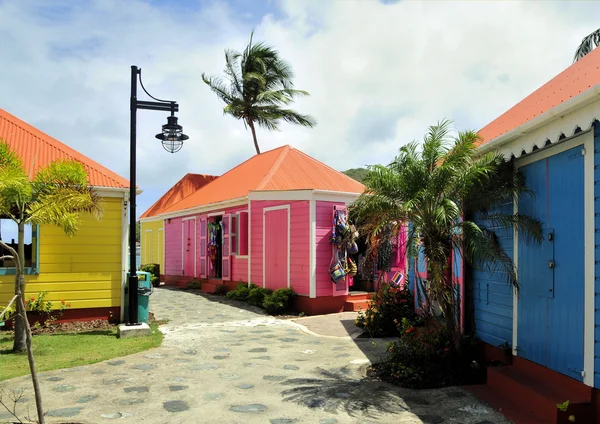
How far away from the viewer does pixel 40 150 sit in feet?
35.8

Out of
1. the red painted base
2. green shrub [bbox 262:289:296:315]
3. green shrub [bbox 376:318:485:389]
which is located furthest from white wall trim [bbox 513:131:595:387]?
green shrub [bbox 262:289:296:315]

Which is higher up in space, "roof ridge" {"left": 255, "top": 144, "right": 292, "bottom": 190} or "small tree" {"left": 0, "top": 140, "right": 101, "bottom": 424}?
"roof ridge" {"left": 255, "top": 144, "right": 292, "bottom": 190}

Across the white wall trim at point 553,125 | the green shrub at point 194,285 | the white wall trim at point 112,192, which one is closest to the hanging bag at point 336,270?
the white wall trim at point 112,192

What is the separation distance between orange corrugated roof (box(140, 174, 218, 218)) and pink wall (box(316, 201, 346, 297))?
428 inches

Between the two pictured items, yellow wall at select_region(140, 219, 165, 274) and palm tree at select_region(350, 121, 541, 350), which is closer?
palm tree at select_region(350, 121, 541, 350)

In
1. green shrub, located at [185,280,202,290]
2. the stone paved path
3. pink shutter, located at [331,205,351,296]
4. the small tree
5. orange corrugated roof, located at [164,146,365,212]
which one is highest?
orange corrugated roof, located at [164,146,365,212]

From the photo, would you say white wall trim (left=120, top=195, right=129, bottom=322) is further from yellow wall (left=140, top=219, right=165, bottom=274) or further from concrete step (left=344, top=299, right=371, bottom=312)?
yellow wall (left=140, top=219, right=165, bottom=274)

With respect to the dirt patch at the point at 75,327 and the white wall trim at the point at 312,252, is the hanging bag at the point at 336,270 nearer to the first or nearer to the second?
the white wall trim at the point at 312,252

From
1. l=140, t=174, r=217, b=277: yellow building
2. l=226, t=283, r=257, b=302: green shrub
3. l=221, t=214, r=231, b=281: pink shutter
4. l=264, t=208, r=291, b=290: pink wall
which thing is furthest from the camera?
l=140, t=174, r=217, b=277: yellow building

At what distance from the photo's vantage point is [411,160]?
20.5 ft

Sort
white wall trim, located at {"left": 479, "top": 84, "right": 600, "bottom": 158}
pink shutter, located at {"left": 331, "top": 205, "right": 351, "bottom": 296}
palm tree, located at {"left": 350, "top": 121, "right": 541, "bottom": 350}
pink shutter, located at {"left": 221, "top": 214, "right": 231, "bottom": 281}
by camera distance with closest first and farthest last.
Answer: white wall trim, located at {"left": 479, "top": 84, "right": 600, "bottom": 158}
palm tree, located at {"left": 350, "top": 121, "right": 541, "bottom": 350}
pink shutter, located at {"left": 331, "top": 205, "right": 351, "bottom": 296}
pink shutter, located at {"left": 221, "top": 214, "right": 231, "bottom": 281}

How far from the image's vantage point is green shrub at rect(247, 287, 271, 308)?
13.4 m

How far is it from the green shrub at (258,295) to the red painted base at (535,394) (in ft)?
26.8

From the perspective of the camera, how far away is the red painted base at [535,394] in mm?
4422
